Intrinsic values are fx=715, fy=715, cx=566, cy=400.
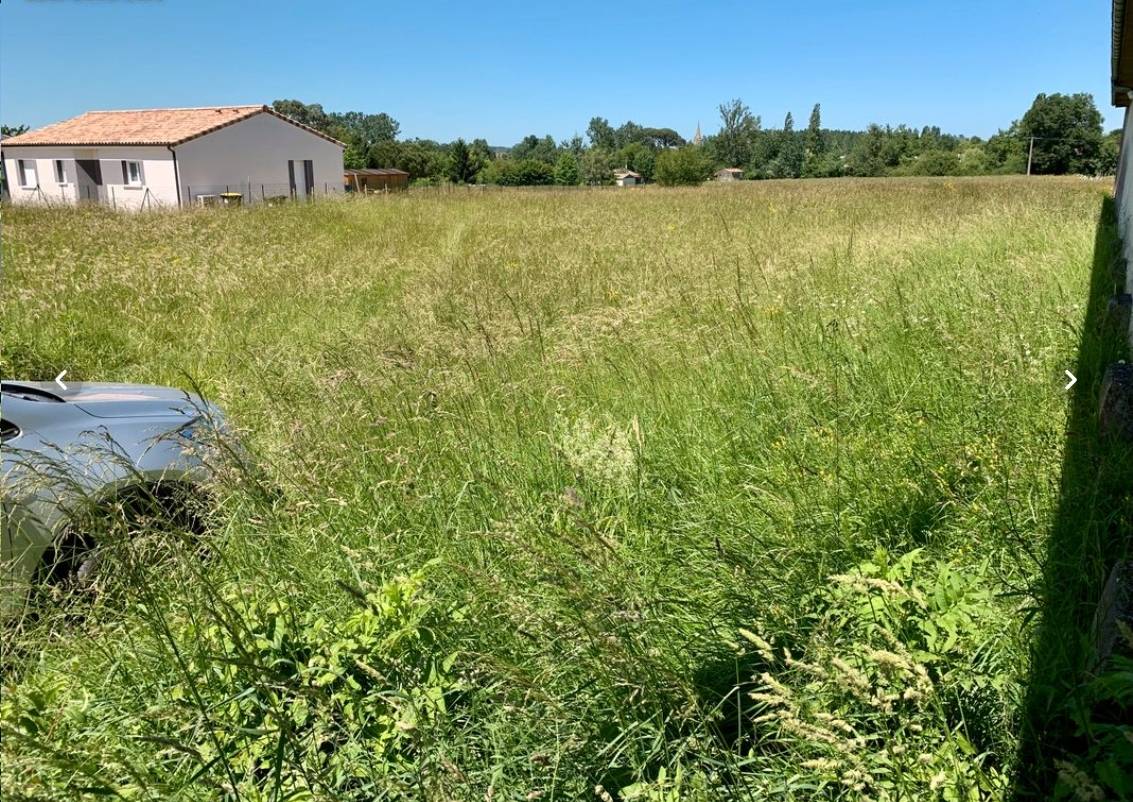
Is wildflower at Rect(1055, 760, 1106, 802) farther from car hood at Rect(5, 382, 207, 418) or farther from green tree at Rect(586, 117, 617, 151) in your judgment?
green tree at Rect(586, 117, 617, 151)

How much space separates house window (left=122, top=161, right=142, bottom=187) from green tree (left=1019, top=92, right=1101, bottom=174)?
50.1m

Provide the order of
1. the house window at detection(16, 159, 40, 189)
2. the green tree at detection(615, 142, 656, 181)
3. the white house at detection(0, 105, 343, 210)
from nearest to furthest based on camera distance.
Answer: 1. the white house at detection(0, 105, 343, 210)
2. the house window at detection(16, 159, 40, 189)
3. the green tree at detection(615, 142, 656, 181)

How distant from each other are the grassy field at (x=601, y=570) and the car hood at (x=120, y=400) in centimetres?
48

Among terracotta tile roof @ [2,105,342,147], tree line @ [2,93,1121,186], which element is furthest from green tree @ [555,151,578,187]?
terracotta tile roof @ [2,105,342,147]

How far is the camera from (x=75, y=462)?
2.79m

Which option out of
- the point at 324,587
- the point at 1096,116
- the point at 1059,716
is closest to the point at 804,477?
the point at 1059,716

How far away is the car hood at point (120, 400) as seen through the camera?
328 centimetres

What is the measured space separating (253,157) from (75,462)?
39.9 meters

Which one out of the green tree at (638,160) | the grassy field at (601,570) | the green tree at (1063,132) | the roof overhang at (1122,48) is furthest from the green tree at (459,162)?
the grassy field at (601,570)

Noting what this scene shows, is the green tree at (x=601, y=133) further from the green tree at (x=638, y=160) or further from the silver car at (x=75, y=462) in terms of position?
the silver car at (x=75, y=462)

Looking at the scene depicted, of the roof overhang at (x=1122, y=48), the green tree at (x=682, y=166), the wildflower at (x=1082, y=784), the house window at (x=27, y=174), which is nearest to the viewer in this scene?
the wildflower at (x=1082, y=784)

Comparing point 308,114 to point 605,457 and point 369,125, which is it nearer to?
point 369,125

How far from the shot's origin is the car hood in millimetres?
3279

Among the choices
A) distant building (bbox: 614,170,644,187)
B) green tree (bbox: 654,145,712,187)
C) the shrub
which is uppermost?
distant building (bbox: 614,170,644,187)
